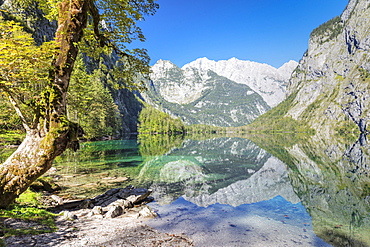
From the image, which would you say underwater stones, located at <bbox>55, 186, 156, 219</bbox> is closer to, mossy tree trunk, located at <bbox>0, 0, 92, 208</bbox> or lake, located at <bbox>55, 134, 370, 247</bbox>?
lake, located at <bbox>55, 134, 370, 247</bbox>

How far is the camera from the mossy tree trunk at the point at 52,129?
6430 mm

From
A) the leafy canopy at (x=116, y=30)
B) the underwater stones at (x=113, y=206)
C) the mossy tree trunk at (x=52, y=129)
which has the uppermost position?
the leafy canopy at (x=116, y=30)

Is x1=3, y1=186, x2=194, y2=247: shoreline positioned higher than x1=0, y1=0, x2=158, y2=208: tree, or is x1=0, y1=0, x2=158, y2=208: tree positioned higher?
x1=0, y1=0, x2=158, y2=208: tree

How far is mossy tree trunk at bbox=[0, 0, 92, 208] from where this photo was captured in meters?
6.43

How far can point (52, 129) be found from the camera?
671cm

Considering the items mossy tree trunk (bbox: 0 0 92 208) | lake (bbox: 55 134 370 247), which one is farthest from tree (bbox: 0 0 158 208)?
lake (bbox: 55 134 370 247)

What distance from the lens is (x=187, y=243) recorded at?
9297mm

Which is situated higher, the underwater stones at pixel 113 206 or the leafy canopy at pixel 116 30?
the leafy canopy at pixel 116 30

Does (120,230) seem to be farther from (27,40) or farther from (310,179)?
(310,179)

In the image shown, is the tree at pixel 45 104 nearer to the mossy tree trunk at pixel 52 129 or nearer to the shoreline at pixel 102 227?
the mossy tree trunk at pixel 52 129

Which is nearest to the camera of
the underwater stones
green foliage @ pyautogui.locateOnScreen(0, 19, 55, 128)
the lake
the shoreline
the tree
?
green foliage @ pyautogui.locateOnScreen(0, 19, 55, 128)

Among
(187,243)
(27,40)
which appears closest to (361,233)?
(187,243)

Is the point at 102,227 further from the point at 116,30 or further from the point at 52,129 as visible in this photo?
the point at 116,30

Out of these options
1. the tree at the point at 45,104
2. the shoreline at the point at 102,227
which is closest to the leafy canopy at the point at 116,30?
the tree at the point at 45,104
